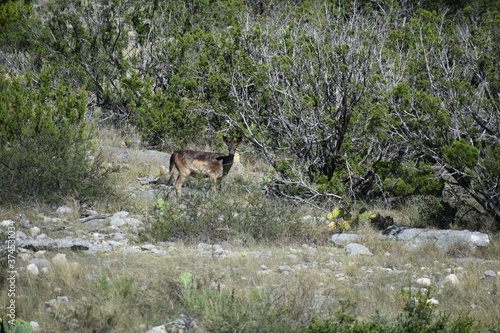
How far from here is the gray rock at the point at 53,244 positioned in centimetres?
774

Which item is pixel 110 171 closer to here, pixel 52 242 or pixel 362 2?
pixel 52 242

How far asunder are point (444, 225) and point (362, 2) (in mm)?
14792

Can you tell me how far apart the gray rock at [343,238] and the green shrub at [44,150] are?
4.25 metres

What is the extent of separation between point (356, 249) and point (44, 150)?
19.3 feet

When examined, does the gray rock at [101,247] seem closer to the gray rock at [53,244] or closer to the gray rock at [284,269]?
the gray rock at [53,244]

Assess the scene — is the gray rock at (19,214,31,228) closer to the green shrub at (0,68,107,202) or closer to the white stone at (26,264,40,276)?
the green shrub at (0,68,107,202)

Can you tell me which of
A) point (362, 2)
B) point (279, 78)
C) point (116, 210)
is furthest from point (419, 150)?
point (362, 2)

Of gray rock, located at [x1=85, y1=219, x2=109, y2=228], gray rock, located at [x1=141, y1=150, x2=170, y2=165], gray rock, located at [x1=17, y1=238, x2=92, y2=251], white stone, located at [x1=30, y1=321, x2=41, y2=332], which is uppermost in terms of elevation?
white stone, located at [x1=30, y1=321, x2=41, y2=332]

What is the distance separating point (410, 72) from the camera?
1014 cm

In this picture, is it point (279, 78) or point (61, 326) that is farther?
point (279, 78)

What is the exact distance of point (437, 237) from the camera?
8.54 meters

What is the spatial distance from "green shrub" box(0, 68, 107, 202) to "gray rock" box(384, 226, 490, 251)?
17.0 ft

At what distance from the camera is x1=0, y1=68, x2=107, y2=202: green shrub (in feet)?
33.2

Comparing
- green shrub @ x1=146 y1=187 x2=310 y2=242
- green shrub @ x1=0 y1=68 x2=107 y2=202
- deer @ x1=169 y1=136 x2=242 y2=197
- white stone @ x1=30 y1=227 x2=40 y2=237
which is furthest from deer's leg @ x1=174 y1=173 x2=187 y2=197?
white stone @ x1=30 y1=227 x2=40 y2=237
